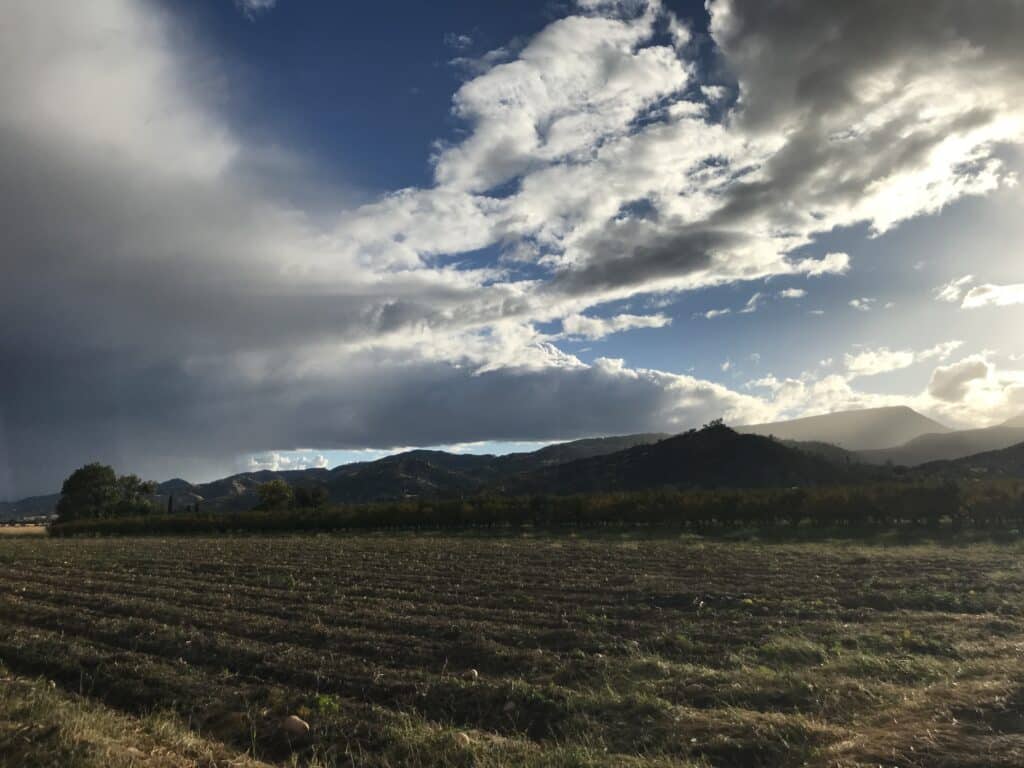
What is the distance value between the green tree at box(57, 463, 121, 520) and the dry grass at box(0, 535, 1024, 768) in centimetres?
13096

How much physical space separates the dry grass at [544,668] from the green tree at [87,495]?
131m

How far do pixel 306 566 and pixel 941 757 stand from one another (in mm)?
28952

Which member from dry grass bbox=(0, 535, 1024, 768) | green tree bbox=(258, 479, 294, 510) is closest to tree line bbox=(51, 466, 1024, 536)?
green tree bbox=(258, 479, 294, 510)

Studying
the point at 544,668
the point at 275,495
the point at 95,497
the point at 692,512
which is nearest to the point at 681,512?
the point at 692,512

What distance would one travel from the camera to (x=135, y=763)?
25.7 ft

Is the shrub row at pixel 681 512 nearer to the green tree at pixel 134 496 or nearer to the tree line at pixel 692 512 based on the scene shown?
the tree line at pixel 692 512

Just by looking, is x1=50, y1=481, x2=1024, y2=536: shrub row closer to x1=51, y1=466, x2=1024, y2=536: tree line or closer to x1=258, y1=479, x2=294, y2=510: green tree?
x1=51, y1=466, x2=1024, y2=536: tree line

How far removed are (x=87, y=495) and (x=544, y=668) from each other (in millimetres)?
152020

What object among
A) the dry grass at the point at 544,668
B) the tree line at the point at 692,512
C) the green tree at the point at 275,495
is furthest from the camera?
the green tree at the point at 275,495

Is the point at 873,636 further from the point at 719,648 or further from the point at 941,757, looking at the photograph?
the point at 941,757

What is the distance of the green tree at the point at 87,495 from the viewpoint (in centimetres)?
13325

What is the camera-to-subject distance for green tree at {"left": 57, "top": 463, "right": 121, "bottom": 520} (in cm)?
13325

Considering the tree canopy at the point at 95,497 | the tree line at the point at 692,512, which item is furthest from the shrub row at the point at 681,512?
the tree canopy at the point at 95,497

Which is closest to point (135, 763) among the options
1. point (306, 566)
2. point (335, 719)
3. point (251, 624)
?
point (335, 719)
